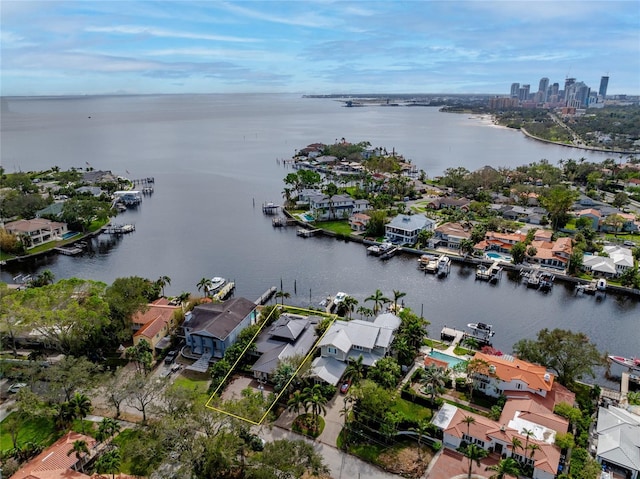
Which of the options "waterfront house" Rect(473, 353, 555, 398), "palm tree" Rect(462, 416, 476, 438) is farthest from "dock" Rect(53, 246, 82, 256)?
"palm tree" Rect(462, 416, 476, 438)

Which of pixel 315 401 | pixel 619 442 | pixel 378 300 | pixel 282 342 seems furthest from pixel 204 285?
pixel 619 442

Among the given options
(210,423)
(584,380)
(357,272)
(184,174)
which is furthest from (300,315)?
(184,174)

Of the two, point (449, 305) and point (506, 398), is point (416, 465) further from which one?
point (449, 305)

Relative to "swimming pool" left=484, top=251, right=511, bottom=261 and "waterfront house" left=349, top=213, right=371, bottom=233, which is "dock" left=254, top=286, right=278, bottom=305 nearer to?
"waterfront house" left=349, top=213, right=371, bottom=233

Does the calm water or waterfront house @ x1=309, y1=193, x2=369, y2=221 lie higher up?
waterfront house @ x1=309, y1=193, x2=369, y2=221

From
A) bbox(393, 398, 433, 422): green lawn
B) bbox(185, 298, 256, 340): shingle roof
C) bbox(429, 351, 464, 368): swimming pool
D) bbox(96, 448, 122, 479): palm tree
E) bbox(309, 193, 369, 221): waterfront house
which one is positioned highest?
bbox(309, 193, 369, 221): waterfront house

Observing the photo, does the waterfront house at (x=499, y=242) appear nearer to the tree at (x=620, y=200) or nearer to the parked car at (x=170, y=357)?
the tree at (x=620, y=200)
